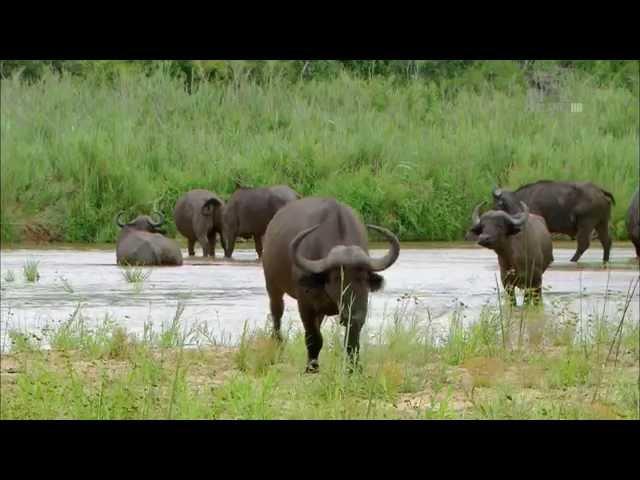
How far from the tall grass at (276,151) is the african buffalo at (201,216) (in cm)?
107

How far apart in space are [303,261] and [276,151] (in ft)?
32.0

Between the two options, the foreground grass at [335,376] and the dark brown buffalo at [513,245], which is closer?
the foreground grass at [335,376]

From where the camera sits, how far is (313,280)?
7.04m

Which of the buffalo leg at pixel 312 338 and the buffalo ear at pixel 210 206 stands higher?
the buffalo leg at pixel 312 338

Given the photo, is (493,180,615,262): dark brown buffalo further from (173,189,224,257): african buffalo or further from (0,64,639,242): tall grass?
(173,189,224,257): african buffalo

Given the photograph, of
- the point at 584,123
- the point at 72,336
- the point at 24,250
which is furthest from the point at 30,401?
the point at 584,123

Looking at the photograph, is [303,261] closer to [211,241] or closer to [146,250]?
[146,250]

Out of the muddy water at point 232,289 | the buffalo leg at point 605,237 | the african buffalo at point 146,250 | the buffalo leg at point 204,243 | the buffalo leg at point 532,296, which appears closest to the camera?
the buffalo leg at point 532,296

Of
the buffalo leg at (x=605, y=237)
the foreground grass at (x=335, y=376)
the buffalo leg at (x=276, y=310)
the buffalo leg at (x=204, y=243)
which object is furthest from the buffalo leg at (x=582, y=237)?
the buffalo leg at (x=276, y=310)

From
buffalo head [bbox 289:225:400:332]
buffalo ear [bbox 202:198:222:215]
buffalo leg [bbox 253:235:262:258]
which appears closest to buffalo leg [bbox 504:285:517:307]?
buffalo head [bbox 289:225:400:332]

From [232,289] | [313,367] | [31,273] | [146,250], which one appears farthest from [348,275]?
[146,250]

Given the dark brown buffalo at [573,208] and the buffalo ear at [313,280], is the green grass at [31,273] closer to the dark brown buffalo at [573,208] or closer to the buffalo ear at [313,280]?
the dark brown buffalo at [573,208]

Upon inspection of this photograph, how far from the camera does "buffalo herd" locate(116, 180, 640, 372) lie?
697 centimetres

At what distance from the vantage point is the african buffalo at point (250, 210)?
46.5ft
